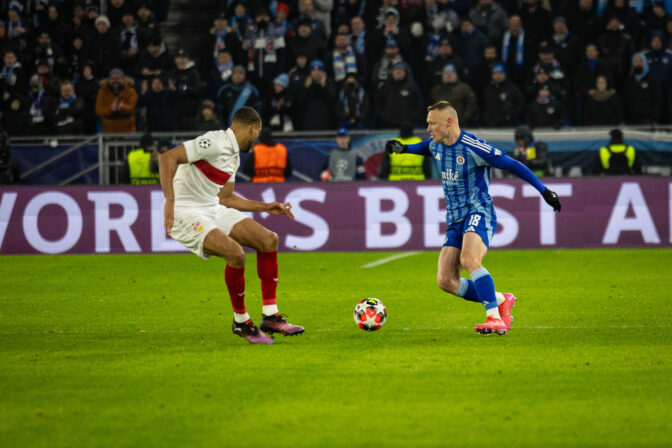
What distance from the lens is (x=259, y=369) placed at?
6742 mm

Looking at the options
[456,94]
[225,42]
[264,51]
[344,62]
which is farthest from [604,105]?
[225,42]

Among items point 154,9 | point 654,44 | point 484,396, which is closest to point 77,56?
point 154,9

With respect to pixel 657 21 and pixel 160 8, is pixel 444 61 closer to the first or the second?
pixel 657 21

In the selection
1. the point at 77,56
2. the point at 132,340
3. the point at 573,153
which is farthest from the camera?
the point at 77,56

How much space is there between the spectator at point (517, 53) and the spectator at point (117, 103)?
6.66 metres

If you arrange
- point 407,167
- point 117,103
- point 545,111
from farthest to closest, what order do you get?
point 117,103, point 545,111, point 407,167

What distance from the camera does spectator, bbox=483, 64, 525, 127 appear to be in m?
17.5

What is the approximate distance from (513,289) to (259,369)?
16.8ft

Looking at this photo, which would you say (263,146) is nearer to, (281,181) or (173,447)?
(281,181)

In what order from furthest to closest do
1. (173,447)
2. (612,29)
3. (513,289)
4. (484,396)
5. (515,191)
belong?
(612,29)
(515,191)
(513,289)
(484,396)
(173,447)

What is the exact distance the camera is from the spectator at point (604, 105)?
1745 cm

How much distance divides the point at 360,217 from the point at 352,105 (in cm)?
302

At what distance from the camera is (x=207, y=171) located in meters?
7.99

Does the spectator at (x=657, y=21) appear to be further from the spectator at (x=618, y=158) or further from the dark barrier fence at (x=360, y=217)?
the dark barrier fence at (x=360, y=217)
